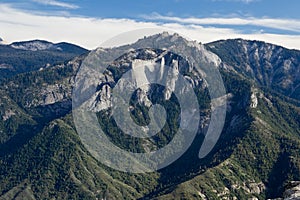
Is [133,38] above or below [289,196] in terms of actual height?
above

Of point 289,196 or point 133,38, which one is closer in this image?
point 289,196

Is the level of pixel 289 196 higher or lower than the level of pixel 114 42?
lower

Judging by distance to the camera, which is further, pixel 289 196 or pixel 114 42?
pixel 114 42

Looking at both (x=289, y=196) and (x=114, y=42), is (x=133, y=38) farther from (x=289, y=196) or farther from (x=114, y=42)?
(x=289, y=196)

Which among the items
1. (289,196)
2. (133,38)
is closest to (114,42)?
(133,38)
